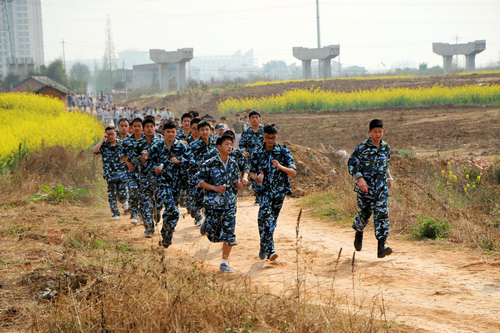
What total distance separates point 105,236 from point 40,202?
3.39 m

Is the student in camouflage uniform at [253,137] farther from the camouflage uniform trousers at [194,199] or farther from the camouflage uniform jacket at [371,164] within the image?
the camouflage uniform jacket at [371,164]

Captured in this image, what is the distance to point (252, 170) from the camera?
278 inches

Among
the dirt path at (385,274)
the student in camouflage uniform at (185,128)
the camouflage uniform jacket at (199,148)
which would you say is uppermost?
the student in camouflage uniform at (185,128)

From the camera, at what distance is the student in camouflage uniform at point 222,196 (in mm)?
6523

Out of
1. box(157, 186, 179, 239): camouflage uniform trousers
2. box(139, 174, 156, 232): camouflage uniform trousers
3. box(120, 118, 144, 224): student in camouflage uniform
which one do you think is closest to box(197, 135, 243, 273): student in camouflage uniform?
box(157, 186, 179, 239): camouflage uniform trousers

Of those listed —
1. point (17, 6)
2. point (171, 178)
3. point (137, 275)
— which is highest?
point (17, 6)

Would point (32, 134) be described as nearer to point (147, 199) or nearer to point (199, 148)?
point (147, 199)

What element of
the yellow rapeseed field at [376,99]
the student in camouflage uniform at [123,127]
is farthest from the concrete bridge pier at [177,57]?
the student in camouflage uniform at [123,127]

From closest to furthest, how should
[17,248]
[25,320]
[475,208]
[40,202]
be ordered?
[25,320], [17,248], [475,208], [40,202]

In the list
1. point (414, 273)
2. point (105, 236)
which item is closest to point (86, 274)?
point (105, 236)

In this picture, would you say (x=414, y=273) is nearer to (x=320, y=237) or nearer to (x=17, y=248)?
(x=320, y=237)

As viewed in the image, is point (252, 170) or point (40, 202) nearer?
point (252, 170)

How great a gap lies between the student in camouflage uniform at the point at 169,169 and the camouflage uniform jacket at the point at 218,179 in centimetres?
119

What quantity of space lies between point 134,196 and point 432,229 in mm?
5467
